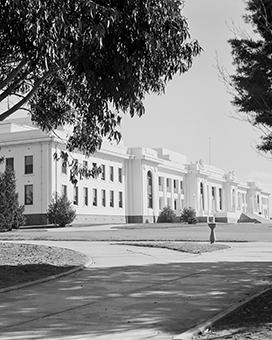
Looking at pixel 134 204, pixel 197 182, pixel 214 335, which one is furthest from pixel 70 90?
pixel 197 182

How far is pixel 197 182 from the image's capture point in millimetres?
90188

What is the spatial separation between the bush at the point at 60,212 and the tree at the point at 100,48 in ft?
131

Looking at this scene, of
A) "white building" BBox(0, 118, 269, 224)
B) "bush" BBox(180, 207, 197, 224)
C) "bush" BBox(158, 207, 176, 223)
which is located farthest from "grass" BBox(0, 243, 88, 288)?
"bush" BBox(158, 207, 176, 223)

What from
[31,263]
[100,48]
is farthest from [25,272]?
[100,48]

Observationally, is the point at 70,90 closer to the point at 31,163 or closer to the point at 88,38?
the point at 88,38

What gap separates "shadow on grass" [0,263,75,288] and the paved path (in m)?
0.57

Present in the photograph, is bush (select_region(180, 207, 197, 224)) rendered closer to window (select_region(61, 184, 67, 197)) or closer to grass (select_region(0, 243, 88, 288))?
window (select_region(61, 184, 67, 197))

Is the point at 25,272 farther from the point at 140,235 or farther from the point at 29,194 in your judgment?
the point at 29,194

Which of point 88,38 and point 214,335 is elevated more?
point 88,38

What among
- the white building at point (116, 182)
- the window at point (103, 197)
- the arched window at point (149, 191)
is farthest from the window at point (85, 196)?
the arched window at point (149, 191)

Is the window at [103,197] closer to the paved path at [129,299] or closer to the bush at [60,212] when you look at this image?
the bush at [60,212]

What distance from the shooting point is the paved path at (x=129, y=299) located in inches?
320

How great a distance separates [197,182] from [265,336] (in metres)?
83.3

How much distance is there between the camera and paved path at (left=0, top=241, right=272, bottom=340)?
8117 millimetres
